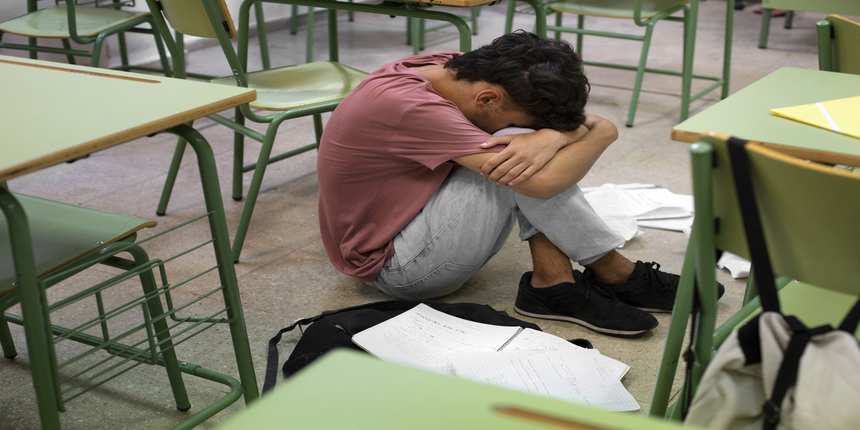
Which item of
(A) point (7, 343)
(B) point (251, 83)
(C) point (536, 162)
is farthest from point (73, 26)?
(C) point (536, 162)

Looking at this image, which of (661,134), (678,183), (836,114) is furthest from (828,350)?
(661,134)

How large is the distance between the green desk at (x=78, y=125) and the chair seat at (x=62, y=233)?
5.9 inches

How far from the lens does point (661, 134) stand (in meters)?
3.21

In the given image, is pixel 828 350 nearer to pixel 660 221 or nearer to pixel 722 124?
pixel 722 124

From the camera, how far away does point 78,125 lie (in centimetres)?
104

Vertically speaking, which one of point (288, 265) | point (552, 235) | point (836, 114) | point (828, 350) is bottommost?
point (288, 265)

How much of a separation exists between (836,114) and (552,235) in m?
0.69

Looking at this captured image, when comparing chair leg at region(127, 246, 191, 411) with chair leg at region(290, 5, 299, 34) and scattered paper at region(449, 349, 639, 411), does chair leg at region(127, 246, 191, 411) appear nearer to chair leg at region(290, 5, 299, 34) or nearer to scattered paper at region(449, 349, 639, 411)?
scattered paper at region(449, 349, 639, 411)

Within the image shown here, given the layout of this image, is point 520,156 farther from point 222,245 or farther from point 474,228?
point 222,245


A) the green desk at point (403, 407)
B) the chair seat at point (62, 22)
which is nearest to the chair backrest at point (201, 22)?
the chair seat at point (62, 22)

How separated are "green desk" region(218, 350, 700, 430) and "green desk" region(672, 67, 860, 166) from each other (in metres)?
0.62

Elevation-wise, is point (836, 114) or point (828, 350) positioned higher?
point (836, 114)

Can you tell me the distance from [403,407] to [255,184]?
158 centimetres

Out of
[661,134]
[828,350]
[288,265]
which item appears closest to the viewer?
[828,350]
